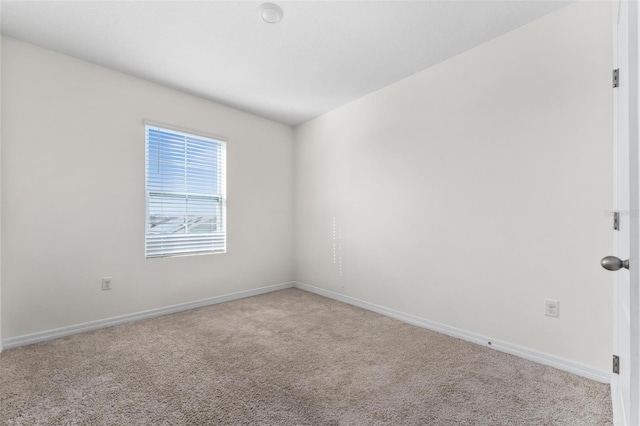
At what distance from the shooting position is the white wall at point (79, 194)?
2404 millimetres

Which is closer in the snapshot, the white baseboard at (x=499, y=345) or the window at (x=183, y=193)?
the white baseboard at (x=499, y=345)

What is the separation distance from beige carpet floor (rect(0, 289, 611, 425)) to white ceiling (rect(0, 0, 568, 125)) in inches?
99.3

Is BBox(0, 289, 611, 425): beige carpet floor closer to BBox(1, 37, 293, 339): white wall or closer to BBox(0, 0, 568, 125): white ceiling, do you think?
BBox(1, 37, 293, 339): white wall

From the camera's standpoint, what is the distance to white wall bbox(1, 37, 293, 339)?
2.40 m

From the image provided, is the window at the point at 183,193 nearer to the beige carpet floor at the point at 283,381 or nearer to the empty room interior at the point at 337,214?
the empty room interior at the point at 337,214

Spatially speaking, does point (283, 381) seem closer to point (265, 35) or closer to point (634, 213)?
point (634, 213)

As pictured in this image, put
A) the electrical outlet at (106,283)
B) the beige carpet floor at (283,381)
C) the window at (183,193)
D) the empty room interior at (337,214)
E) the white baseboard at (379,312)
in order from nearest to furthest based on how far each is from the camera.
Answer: the beige carpet floor at (283,381), the empty room interior at (337,214), the white baseboard at (379,312), the electrical outlet at (106,283), the window at (183,193)

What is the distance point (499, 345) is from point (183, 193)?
11.4ft

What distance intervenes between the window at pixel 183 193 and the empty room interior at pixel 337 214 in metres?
0.03

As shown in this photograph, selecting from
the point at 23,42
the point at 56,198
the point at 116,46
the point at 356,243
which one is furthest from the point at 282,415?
the point at 23,42

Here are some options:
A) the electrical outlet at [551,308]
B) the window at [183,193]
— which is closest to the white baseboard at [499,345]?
the electrical outlet at [551,308]

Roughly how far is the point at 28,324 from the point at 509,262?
3986 mm

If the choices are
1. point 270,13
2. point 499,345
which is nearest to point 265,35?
point 270,13

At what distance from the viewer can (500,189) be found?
7.68 ft
